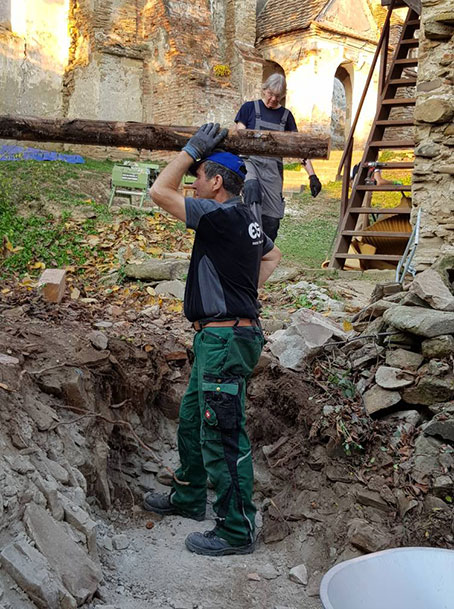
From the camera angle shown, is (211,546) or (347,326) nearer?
(211,546)

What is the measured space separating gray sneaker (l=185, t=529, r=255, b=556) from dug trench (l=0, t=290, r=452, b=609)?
1.7 inches

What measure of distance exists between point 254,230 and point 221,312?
20.2 inches

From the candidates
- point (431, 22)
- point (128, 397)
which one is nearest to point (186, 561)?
point (128, 397)

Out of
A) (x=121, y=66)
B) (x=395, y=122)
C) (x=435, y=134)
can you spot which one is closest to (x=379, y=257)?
(x=435, y=134)

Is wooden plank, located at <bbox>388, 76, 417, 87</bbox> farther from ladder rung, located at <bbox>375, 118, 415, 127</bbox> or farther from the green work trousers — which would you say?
the green work trousers

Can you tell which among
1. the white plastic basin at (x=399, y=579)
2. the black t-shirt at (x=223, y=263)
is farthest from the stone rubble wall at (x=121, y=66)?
the white plastic basin at (x=399, y=579)

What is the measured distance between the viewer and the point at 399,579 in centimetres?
229

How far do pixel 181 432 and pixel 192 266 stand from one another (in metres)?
1.04

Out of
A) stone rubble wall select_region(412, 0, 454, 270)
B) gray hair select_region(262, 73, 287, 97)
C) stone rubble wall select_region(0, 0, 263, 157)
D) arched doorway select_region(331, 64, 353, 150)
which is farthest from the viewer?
arched doorway select_region(331, 64, 353, 150)

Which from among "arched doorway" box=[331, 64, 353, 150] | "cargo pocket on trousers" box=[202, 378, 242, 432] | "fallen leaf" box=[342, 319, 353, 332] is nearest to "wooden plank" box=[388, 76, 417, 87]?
"fallen leaf" box=[342, 319, 353, 332]

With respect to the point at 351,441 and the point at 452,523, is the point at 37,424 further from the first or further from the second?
the point at 452,523

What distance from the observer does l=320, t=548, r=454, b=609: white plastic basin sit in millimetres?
2184

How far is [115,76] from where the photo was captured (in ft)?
60.5

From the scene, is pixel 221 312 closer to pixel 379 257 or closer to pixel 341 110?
pixel 379 257
